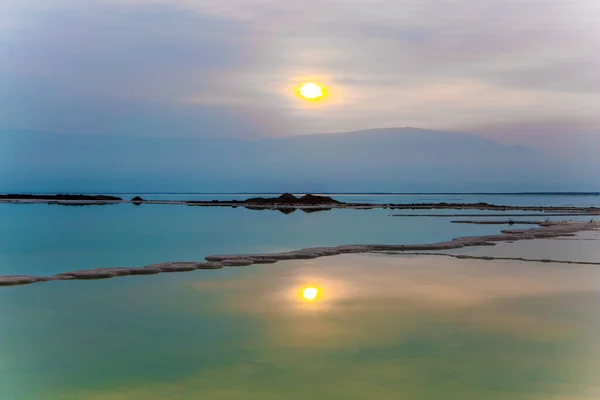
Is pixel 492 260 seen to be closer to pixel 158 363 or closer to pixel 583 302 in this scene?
pixel 583 302

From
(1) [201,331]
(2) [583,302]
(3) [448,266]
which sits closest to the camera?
(1) [201,331]

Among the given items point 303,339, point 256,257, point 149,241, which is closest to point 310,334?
point 303,339

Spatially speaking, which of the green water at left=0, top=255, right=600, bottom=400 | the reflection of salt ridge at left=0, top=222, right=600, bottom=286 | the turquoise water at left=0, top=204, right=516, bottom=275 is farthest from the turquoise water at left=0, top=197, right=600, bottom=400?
the turquoise water at left=0, top=204, right=516, bottom=275

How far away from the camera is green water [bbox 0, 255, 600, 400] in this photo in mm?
9984

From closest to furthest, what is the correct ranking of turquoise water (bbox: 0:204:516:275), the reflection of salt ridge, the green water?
the green water, the reflection of salt ridge, turquoise water (bbox: 0:204:516:275)

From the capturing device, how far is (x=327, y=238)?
3791 centimetres

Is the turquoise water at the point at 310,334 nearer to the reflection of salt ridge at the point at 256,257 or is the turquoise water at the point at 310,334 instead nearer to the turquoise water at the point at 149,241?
the reflection of salt ridge at the point at 256,257

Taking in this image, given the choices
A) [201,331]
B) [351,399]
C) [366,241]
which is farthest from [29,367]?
[366,241]

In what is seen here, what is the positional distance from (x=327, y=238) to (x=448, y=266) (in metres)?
14.2

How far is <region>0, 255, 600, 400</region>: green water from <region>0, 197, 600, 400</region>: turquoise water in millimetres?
40

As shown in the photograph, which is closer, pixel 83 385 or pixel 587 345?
pixel 83 385

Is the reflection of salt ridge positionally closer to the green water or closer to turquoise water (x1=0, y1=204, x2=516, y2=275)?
the green water

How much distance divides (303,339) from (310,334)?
1.46ft

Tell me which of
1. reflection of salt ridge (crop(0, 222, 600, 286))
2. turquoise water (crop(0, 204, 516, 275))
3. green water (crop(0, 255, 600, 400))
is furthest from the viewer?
turquoise water (crop(0, 204, 516, 275))
